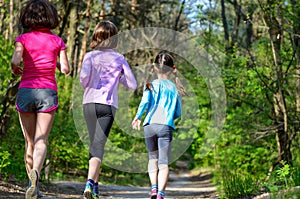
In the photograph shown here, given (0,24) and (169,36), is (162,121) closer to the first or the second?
(0,24)

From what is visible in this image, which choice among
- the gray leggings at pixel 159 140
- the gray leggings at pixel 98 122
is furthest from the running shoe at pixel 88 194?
the gray leggings at pixel 159 140

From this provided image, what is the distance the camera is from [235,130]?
12.9m

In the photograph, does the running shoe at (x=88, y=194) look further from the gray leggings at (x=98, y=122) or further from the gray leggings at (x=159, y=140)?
the gray leggings at (x=159, y=140)

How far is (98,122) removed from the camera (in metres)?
5.59

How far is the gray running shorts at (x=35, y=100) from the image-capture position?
488cm

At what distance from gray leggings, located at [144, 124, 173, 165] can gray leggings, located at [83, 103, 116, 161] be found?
78cm

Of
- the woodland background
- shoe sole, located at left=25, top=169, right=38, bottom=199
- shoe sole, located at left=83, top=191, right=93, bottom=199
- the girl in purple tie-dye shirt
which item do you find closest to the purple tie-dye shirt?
the girl in purple tie-dye shirt

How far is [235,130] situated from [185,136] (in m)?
5.57

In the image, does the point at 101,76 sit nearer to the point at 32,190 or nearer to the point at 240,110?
the point at 32,190

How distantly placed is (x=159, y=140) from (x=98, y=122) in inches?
36.1

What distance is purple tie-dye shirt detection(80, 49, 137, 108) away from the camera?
5.61m

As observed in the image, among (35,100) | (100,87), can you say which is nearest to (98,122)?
(100,87)


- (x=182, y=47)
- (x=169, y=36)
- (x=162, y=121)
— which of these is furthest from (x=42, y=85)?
(x=169, y=36)

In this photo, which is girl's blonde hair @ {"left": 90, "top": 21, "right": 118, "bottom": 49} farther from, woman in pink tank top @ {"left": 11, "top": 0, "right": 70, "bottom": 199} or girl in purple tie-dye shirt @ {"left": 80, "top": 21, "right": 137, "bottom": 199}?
woman in pink tank top @ {"left": 11, "top": 0, "right": 70, "bottom": 199}
